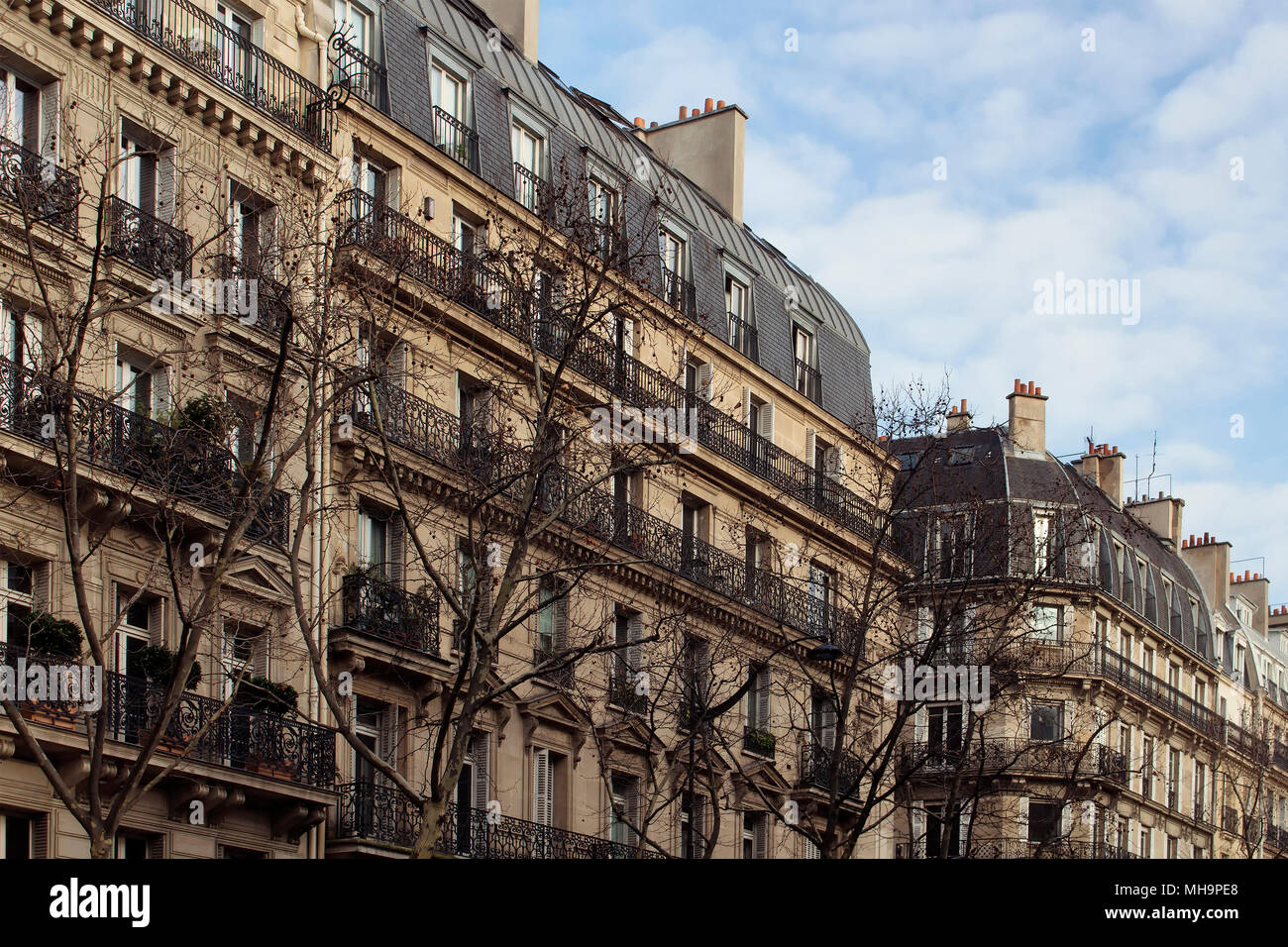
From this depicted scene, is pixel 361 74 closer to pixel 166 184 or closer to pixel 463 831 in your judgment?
pixel 166 184

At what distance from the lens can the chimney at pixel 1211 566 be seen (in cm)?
Result: 7100

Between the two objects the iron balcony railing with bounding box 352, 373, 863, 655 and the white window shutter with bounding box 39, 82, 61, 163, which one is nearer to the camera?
the white window shutter with bounding box 39, 82, 61, 163

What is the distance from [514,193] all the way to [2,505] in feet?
43.6

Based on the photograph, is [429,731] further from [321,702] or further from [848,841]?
[848,841]

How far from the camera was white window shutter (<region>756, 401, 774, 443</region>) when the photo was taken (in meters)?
41.1

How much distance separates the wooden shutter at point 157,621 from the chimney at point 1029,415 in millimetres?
38092

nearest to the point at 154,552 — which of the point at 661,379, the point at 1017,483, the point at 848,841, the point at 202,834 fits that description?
the point at 202,834

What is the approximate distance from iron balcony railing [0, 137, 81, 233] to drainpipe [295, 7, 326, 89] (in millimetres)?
6183

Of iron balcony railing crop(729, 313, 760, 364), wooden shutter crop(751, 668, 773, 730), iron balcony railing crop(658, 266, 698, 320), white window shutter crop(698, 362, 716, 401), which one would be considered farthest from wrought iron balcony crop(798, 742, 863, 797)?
iron balcony railing crop(658, 266, 698, 320)

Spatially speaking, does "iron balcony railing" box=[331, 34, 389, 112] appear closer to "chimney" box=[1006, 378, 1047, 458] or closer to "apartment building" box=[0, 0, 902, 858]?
"apartment building" box=[0, 0, 902, 858]

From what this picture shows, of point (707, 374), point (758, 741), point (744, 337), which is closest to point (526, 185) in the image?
point (707, 374)

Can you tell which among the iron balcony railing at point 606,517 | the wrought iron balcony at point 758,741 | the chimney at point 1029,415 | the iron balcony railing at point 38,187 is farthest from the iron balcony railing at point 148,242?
the chimney at point 1029,415

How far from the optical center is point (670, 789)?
34.7 metres

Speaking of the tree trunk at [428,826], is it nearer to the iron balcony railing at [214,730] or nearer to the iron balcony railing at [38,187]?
the iron balcony railing at [214,730]
